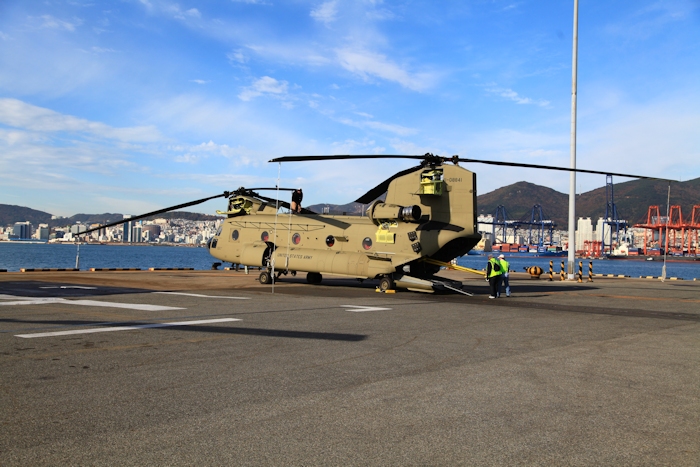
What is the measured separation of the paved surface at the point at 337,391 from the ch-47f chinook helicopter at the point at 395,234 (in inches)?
340

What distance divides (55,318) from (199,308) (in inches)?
132

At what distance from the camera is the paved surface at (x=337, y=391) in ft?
13.8

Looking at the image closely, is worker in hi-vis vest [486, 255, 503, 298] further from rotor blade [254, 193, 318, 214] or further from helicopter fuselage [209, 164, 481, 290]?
rotor blade [254, 193, 318, 214]

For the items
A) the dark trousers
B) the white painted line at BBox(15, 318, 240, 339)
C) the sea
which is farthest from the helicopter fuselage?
the sea

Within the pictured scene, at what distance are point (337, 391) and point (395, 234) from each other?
15.4 m

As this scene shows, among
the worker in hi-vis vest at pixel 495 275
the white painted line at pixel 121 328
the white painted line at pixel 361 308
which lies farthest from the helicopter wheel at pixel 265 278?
the white painted line at pixel 121 328

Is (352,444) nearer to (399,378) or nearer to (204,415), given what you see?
(204,415)

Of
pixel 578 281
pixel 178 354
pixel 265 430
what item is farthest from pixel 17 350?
pixel 578 281

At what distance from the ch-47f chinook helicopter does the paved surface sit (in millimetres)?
8641

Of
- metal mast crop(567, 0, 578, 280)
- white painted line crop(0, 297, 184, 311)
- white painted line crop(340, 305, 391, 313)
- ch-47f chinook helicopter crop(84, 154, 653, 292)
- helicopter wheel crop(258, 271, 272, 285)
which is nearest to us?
white painted line crop(0, 297, 184, 311)

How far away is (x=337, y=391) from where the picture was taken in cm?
592

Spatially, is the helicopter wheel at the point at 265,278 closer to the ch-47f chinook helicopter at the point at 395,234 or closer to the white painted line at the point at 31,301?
the ch-47f chinook helicopter at the point at 395,234

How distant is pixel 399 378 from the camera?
21.7 ft

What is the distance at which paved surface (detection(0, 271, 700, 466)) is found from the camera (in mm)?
4203
